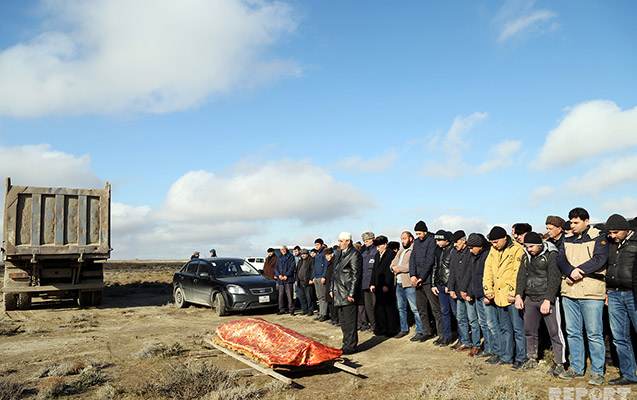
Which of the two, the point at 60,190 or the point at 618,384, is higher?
the point at 60,190

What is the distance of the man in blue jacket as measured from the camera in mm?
13992

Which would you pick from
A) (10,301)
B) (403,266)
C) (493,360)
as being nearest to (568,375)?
(493,360)

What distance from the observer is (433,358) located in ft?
27.3

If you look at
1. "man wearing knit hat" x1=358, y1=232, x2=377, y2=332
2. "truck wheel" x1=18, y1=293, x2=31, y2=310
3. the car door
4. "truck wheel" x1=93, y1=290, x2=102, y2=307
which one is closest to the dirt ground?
"man wearing knit hat" x1=358, y1=232, x2=377, y2=332

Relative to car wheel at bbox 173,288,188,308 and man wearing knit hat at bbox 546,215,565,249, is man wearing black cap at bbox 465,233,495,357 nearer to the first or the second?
man wearing knit hat at bbox 546,215,565,249

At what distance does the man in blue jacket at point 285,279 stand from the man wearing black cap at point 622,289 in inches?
349

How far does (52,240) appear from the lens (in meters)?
14.9

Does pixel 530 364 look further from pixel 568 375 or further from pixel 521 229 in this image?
pixel 521 229

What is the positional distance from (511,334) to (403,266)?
2.80 m

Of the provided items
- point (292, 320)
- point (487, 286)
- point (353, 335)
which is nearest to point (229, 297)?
point (292, 320)

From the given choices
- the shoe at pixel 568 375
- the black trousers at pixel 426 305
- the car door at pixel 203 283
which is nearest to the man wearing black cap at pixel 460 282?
the black trousers at pixel 426 305

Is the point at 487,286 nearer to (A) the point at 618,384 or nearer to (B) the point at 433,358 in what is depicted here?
(B) the point at 433,358

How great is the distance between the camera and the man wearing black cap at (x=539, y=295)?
6.86 m

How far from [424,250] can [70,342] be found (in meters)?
7.52
